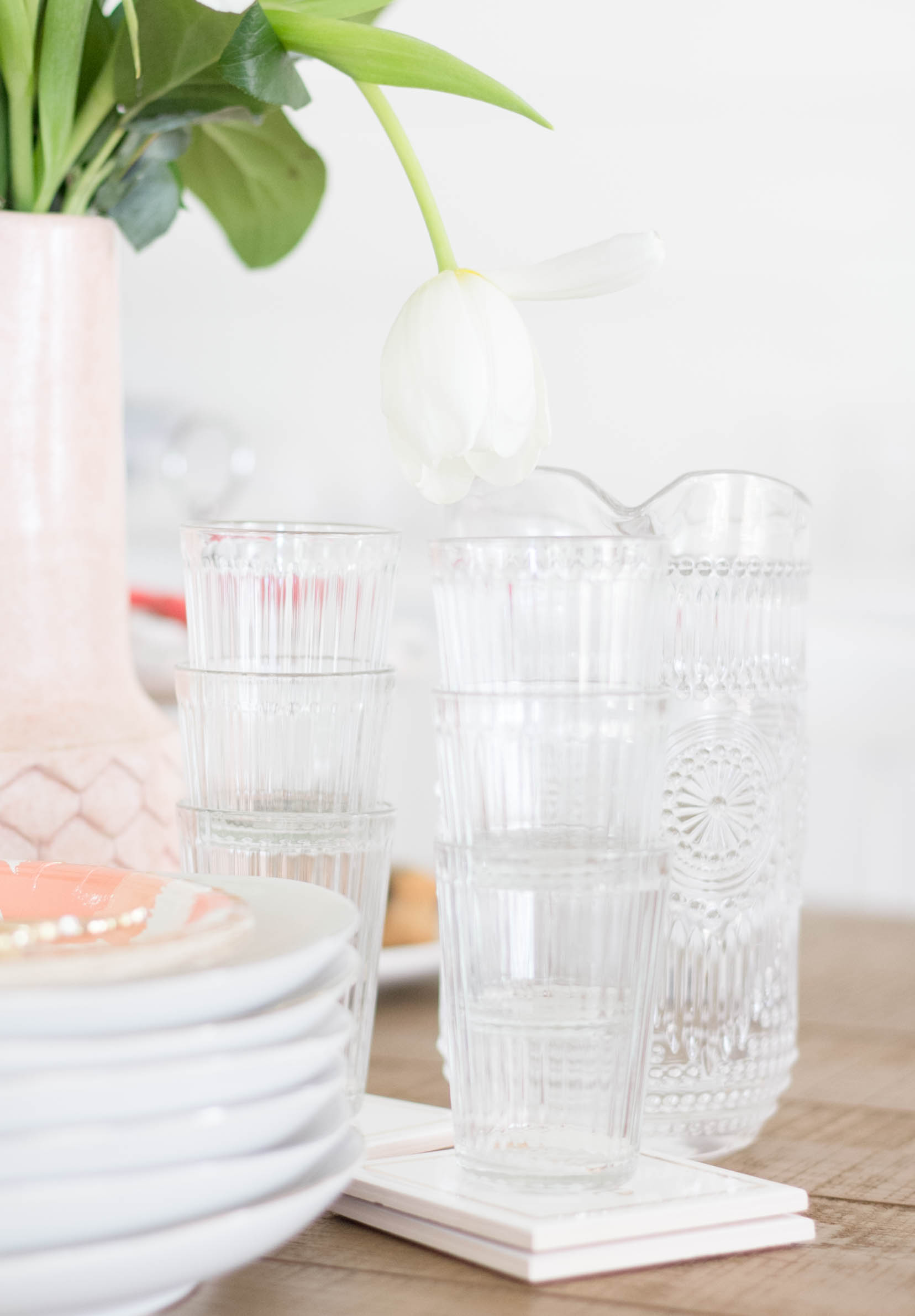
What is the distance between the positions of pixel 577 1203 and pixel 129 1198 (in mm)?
149

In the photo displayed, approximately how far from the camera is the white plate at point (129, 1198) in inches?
11.4

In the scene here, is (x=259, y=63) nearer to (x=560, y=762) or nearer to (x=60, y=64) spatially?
(x=60, y=64)

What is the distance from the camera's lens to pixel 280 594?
48 centimetres

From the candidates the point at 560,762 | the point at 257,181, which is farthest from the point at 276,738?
the point at 257,181

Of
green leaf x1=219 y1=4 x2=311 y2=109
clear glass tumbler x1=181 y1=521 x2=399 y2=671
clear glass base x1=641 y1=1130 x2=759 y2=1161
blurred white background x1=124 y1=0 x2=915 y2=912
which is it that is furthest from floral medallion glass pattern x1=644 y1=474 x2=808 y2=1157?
blurred white background x1=124 y1=0 x2=915 y2=912

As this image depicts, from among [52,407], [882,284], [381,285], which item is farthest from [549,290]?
[381,285]

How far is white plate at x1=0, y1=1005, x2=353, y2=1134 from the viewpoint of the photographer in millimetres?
291

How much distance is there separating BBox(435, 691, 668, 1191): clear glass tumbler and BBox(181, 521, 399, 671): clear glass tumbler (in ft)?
0.28

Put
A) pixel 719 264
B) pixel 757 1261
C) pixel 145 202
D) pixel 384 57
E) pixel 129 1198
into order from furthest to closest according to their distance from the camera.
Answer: pixel 719 264
pixel 145 202
pixel 384 57
pixel 757 1261
pixel 129 1198

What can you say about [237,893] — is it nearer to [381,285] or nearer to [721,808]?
[721,808]

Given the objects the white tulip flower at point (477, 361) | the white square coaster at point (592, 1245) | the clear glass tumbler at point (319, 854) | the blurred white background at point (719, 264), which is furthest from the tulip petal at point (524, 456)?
the blurred white background at point (719, 264)

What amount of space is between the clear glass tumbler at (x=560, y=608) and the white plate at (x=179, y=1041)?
11 cm

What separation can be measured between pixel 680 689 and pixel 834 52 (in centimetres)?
203

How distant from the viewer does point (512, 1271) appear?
15.1 inches
